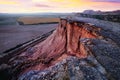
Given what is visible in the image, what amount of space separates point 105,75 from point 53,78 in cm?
180

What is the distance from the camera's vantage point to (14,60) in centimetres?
1444

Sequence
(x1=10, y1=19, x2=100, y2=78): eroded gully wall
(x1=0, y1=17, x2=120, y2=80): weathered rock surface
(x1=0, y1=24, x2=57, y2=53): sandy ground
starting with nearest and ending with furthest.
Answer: (x1=0, y1=17, x2=120, y2=80): weathered rock surface → (x1=10, y1=19, x2=100, y2=78): eroded gully wall → (x1=0, y1=24, x2=57, y2=53): sandy ground

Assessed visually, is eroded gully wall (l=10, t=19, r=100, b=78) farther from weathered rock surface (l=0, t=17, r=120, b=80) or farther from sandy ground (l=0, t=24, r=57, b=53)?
sandy ground (l=0, t=24, r=57, b=53)

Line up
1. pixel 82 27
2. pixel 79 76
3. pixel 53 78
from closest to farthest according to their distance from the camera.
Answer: pixel 79 76 → pixel 53 78 → pixel 82 27

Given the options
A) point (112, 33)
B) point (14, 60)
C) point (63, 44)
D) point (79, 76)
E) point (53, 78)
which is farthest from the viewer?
point (14, 60)

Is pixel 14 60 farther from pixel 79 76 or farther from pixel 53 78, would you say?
pixel 79 76

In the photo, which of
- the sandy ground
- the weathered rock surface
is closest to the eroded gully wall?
the weathered rock surface

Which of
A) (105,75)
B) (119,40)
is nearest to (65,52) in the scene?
(119,40)

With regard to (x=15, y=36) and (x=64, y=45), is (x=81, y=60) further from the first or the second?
(x=15, y=36)

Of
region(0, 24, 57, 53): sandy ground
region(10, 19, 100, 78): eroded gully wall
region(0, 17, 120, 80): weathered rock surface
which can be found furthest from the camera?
region(0, 24, 57, 53): sandy ground

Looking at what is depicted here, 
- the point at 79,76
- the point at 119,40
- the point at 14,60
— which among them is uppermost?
the point at 119,40

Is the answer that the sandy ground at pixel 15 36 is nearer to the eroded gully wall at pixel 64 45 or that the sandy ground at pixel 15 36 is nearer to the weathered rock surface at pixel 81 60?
the eroded gully wall at pixel 64 45

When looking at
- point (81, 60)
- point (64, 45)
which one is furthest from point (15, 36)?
point (81, 60)

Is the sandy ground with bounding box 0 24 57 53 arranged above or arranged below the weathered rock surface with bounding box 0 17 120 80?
below
